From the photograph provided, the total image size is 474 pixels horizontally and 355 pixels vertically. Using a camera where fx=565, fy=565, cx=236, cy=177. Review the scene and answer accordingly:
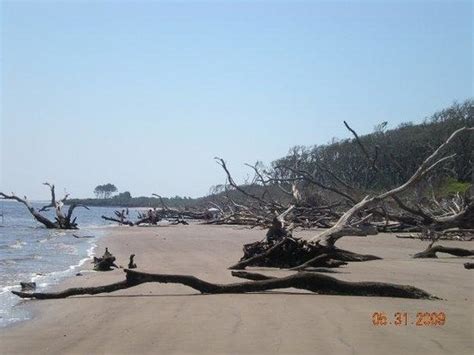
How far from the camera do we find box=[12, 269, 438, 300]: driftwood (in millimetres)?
6762

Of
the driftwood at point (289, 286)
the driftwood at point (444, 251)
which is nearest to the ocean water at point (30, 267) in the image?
the driftwood at point (289, 286)

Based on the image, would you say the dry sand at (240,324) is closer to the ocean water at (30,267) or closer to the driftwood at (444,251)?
the ocean water at (30,267)

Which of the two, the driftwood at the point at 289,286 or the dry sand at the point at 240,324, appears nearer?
the dry sand at the point at 240,324

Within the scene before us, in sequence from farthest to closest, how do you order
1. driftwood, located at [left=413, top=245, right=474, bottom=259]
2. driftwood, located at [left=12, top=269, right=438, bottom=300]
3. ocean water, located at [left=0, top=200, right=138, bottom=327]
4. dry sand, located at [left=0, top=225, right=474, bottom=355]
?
1. driftwood, located at [left=413, top=245, right=474, bottom=259]
2. ocean water, located at [left=0, top=200, right=138, bottom=327]
3. driftwood, located at [left=12, top=269, right=438, bottom=300]
4. dry sand, located at [left=0, top=225, right=474, bottom=355]

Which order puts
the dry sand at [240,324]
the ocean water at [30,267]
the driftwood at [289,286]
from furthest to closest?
the ocean water at [30,267], the driftwood at [289,286], the dry sand at [240,324]

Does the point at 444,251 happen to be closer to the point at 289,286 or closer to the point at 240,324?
the point at 289,286

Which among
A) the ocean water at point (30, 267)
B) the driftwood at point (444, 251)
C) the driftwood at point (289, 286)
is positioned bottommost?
the ocean water at point (30, 267)

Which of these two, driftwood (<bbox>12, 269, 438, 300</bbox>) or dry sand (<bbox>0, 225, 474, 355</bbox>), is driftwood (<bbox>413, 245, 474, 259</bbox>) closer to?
dry sand (<bbox>0, 225, 474, 355</bbox>)

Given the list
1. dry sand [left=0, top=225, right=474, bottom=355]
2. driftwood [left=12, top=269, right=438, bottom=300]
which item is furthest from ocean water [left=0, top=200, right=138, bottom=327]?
driftwood [left=12, top=269, right=438, bottom=300]

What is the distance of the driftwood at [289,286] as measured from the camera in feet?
22.2

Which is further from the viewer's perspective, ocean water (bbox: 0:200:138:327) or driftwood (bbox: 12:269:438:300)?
ocean water (bbox: 0:200:138:327)

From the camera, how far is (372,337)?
15.8 feet

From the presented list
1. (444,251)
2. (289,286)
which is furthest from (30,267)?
(444,251)

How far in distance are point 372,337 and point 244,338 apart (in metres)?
1.09
